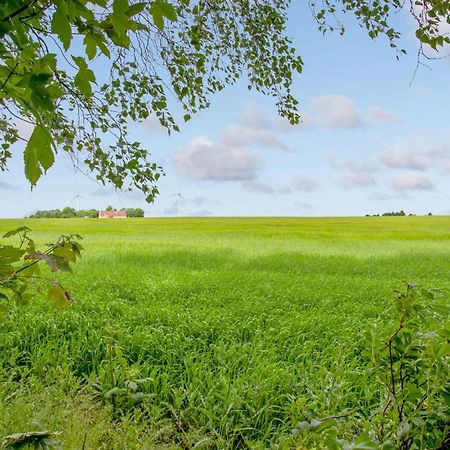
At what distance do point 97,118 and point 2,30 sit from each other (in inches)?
137

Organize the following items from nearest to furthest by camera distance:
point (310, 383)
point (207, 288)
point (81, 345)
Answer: point (310, 383), point (81, 345), point (207, 288)

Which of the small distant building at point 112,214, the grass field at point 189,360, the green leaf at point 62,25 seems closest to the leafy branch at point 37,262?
the grass field at point 189,360

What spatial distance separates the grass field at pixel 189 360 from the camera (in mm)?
3887

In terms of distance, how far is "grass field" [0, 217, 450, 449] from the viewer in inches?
153

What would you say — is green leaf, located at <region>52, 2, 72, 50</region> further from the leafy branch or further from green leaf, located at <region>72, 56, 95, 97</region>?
the leafy branch

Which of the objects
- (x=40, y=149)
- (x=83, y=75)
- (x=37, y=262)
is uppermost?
(x=83, y=75)

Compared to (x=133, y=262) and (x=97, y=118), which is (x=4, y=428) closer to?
(x=97, y=118)

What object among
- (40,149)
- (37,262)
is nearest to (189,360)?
(37,262)

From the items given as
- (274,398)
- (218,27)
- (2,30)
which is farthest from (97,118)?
(2,30)

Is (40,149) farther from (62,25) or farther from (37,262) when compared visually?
(37,262)

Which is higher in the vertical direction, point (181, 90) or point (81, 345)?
point (181, 90)

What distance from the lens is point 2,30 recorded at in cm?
107

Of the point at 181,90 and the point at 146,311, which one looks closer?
the point at 181,90

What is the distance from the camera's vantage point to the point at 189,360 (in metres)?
5.16
